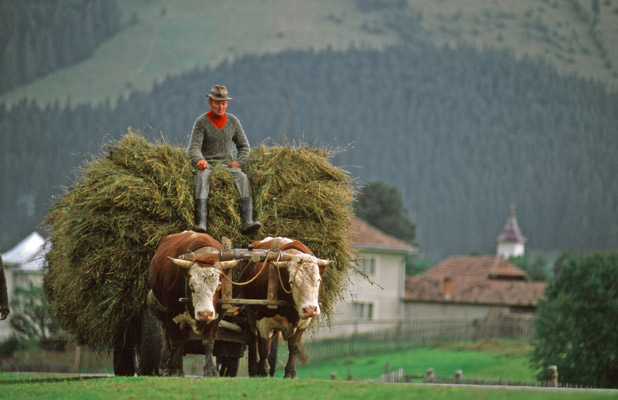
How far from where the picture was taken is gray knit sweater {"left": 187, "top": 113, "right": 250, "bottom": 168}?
534 inches

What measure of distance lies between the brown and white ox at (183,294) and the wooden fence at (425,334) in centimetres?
4131

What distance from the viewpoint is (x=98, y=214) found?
1277cm

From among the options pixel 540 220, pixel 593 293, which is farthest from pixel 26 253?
pixel 540 220

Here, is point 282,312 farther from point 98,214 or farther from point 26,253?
point 26,253

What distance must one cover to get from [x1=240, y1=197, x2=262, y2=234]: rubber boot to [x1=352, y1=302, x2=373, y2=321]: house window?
57.8 metres

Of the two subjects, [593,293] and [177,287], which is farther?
[593,293]

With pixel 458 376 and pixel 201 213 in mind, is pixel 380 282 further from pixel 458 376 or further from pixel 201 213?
pixel 201 213

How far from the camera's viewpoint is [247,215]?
42.2ft

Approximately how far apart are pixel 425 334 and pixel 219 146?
44889mm

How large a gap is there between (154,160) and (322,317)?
302 centimetres

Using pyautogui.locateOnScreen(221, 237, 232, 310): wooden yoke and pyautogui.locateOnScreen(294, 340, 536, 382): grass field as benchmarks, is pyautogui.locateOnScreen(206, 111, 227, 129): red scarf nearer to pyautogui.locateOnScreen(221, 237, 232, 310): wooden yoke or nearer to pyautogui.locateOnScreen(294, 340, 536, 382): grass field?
pyautogui.locateOnScreen(221, 237, 232, 310): wooden yoke

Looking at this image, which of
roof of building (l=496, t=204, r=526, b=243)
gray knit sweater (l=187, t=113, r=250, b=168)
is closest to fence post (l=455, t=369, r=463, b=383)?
gray knit sweater (l=187, t=113, r=250, b=168)

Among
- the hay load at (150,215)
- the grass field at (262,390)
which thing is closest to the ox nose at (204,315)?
the grass field at (262,390)

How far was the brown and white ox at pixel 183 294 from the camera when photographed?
36.8ft
